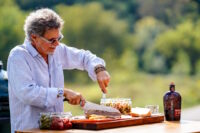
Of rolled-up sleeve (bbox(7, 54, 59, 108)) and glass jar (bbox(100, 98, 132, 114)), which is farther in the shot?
glass jar (bbox(100, 98, 132, 114))

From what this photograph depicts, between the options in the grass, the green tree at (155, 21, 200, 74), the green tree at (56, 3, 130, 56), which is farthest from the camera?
the green tree at (155, 21, 200, 74)

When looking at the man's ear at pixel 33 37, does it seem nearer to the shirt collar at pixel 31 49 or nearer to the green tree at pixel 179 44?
the shirt collar at pixel 31 49

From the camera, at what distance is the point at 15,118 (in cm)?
346

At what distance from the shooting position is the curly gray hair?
134 inches

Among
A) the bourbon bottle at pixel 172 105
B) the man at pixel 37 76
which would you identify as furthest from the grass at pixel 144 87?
the man at pixel 37 76

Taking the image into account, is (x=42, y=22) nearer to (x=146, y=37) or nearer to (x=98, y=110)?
(x=98, y=110)

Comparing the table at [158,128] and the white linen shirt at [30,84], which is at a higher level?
the white linen shirt at [30,84]

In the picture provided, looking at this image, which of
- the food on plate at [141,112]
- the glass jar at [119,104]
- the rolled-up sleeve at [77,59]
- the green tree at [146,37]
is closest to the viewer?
the food on plate at [141,112]

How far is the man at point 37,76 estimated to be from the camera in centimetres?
327

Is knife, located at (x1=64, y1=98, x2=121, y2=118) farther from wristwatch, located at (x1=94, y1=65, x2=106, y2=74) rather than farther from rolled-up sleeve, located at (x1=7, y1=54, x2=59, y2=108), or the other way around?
wristwatch, located at (x1=94, y1=65, x2=106, y2=74)

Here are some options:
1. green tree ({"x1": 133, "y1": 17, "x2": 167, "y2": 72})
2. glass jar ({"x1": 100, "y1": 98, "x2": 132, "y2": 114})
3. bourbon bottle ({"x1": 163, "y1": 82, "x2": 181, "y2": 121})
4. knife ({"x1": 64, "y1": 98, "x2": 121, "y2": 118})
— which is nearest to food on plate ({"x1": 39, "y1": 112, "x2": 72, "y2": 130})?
knife ({"x1": 64, "y1": 98, "x2": 121, "y2": 118})

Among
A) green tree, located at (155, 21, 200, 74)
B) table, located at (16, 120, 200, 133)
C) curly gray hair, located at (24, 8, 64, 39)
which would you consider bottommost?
table, located at (16, 120, 200, 133)

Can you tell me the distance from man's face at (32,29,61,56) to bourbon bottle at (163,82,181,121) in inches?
34.4

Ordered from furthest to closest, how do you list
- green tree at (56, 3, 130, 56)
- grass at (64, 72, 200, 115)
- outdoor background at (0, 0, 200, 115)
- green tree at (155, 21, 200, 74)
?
green tree at (155, 21, 200, 74), grass at (64, 72, 200, 115), green tree at (56, 3, 130, 56), outdoor background at (0, 0, 200, 115)
